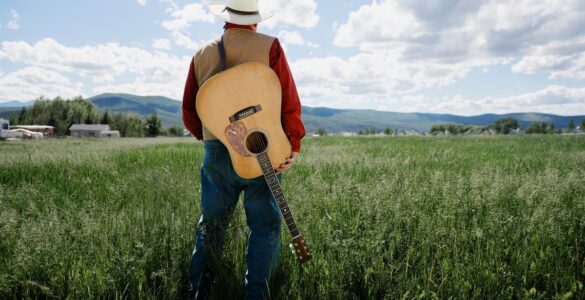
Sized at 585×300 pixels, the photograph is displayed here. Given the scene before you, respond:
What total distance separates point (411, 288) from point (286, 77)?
214cm

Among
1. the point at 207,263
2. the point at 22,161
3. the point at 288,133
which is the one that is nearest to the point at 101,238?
the point at 207,263

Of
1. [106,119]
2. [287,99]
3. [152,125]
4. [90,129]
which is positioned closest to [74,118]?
[90,129]

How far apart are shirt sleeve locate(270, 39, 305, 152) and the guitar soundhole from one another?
0.22 meters

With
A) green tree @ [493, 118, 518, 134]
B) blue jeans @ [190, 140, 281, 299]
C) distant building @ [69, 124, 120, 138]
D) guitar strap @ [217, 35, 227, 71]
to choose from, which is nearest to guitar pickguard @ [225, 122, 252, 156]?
blue jeans @ [190, 140, 281, 299]

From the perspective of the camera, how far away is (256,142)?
338 centimetres

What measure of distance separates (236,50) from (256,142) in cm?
80

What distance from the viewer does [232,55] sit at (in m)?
3.30

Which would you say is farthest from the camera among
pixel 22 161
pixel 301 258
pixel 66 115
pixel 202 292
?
pixel 66 115

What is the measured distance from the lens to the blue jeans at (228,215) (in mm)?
3373

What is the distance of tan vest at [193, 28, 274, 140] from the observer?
325 centimetres

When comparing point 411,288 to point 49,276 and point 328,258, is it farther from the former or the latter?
point 49,276

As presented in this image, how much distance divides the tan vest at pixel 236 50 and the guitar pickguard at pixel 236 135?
52cm

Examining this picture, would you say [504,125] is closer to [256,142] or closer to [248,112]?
[256,142]

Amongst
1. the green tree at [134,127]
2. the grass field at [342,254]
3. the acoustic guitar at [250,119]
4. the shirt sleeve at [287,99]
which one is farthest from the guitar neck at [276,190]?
the green tree at [134,127]
